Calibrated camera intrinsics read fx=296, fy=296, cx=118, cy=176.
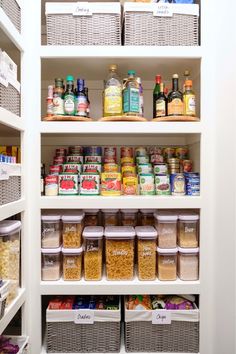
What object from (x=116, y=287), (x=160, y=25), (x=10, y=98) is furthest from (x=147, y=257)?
(x=160, y=25)

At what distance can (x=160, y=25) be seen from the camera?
1.39 meters

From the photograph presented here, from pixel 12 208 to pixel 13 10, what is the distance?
831 millimetres

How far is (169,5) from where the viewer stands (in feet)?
4.54

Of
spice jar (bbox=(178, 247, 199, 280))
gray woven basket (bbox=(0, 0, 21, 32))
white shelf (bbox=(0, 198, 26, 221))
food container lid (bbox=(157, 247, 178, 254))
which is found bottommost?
spice jar (bbox=(178, 247, 199, 280))

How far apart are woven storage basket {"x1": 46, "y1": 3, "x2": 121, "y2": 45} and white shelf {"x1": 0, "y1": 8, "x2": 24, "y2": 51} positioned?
156mm

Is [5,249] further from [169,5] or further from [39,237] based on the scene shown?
[169,5]

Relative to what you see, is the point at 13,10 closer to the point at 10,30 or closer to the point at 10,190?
the point at 10,30


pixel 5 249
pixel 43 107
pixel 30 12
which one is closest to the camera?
pixel 5 249

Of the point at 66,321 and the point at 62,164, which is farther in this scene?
the point at 62,164

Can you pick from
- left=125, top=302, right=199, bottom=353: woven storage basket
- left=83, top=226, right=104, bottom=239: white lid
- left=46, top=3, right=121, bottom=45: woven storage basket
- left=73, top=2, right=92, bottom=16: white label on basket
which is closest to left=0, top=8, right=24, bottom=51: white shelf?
left=46, top=3, right=121, bottom=45: woven storage basket

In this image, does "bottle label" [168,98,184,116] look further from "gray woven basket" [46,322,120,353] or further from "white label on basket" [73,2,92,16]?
"gray woven basket" [46,322,120,353]

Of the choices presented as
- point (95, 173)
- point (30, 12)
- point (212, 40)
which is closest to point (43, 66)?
point (30, 12)

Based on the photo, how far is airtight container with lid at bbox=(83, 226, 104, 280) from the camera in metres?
1.42

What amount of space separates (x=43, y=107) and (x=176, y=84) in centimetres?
79
